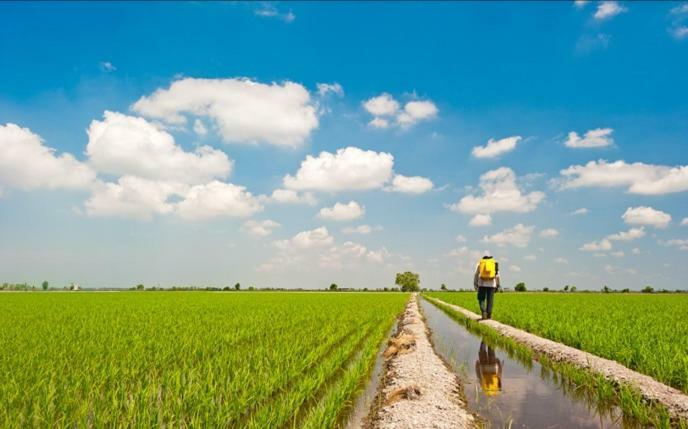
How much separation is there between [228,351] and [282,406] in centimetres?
382

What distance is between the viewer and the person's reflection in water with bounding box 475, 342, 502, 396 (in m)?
5.61

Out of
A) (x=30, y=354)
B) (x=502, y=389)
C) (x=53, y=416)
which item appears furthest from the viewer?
(x=30, y=354)

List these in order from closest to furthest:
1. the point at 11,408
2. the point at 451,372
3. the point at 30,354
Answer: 1. the point at 11,408
2. the point at 451,372
3. the point at 30,354

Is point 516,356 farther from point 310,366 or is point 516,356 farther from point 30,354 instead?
point 30,354

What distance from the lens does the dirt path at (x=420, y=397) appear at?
4.01 m

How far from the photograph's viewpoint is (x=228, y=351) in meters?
7.57

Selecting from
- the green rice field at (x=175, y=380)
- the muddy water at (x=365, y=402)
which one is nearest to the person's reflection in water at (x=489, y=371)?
the muddy water at (x=365, y=402)

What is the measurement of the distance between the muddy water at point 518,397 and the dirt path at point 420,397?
0.24 metres

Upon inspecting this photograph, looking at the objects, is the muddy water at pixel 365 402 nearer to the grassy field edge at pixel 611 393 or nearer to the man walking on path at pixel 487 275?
the grassy field edge at pixel 611 393

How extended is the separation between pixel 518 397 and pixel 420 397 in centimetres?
131

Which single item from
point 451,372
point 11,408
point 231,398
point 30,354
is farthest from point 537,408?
point 30,354

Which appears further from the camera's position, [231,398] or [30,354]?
[30,354]

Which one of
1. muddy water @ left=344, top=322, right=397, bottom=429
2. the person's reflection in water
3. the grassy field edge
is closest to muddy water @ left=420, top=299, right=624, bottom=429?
the person's reflection in water

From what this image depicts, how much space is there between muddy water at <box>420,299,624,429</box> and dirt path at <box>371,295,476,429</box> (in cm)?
24
